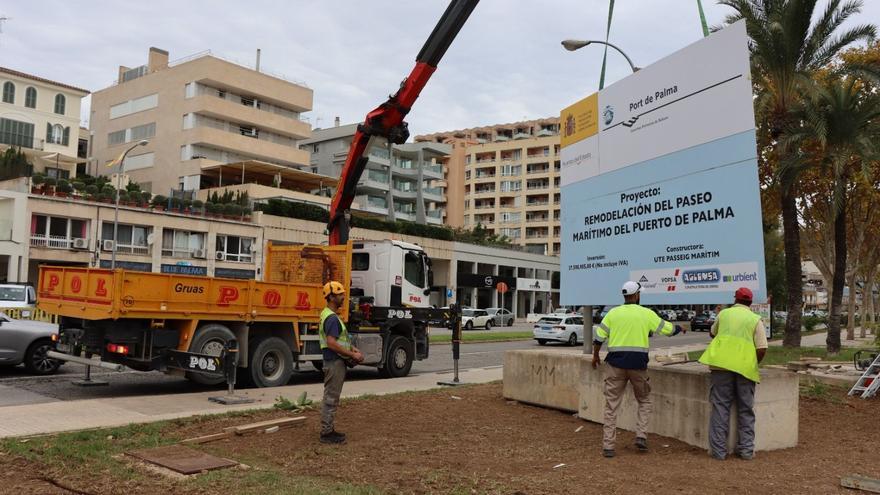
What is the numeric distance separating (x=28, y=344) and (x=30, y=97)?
4918cm

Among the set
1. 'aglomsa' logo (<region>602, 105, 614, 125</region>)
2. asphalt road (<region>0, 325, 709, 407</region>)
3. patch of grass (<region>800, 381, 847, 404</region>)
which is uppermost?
'aglomsa' logo (<region>602, 105, 614, 125</region>)

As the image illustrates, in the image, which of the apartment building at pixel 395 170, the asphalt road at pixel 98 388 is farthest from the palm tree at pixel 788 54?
the apartment building at pixel 395 170

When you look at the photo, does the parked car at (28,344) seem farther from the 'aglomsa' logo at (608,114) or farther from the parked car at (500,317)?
the parked car at (500,317)

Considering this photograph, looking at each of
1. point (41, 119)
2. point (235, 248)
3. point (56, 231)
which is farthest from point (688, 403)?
point (41, 119)

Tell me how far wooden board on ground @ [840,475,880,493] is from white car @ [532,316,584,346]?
2444cm

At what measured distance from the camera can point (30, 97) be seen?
2149 inches

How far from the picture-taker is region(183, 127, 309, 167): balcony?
182 ft

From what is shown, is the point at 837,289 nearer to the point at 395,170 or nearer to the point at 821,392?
the point at 821,392

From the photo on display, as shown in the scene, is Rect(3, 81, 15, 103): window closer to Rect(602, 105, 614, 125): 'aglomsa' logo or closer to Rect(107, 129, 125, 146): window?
Rect(107, 129, 125, 146): window

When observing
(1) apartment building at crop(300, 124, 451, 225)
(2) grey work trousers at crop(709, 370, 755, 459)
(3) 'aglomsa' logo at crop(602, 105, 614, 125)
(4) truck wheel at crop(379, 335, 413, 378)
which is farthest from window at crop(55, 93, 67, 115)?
(2) grey work trousers at crop(709, 370, 755, 459)

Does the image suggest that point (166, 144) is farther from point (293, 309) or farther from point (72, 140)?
point (293, 309)

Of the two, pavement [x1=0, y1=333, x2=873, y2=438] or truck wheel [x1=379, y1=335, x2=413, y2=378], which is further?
truck wheel [x1=379, y1=335, x2=413, y2=378]

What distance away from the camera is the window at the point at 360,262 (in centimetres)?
1621

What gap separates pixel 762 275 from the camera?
25.1ft
